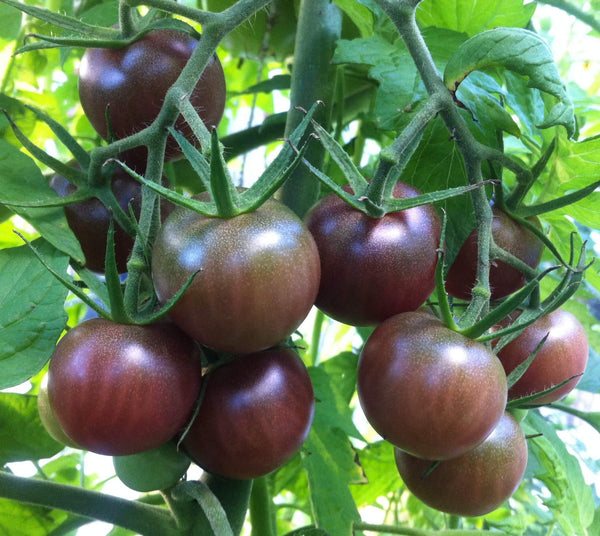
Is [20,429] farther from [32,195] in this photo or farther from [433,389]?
[433,389]

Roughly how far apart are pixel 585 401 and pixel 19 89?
7.13 feet

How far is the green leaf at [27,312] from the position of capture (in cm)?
48

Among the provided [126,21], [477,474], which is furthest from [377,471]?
[126,21]

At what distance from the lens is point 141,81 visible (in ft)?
1.62

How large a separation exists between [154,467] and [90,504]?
0.06m

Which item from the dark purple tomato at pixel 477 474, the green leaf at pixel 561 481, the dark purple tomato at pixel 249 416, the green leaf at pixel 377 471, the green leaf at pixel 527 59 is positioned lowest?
the green leaf at pixel 377 471

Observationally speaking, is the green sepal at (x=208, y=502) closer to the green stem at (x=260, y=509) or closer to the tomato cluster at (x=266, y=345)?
the tomato cluster at (x=266, y=345)

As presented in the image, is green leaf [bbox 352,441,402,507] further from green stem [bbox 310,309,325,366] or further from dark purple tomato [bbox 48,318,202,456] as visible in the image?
dark purple tomato [bbox 48,318,202,456]

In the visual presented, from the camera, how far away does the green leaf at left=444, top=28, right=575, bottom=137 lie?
1.40 ft

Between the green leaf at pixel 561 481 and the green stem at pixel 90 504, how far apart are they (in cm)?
37

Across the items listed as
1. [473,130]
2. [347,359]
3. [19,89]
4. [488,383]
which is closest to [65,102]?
[19,89]

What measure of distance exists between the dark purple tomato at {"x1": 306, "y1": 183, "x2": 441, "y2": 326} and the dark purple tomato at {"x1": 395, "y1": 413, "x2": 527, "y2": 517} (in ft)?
0.40

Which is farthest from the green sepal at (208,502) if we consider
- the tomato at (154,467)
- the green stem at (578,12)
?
the green stem at (578,12)

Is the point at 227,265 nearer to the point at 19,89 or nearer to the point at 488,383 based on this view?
the point at 488,383
